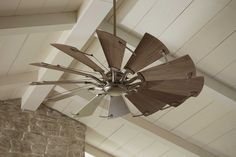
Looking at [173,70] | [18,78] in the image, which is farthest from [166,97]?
[18,78]

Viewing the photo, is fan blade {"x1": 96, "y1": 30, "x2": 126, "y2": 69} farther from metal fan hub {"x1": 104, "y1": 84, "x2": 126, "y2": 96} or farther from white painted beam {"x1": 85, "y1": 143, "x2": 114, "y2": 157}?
white painted beam {"x1": 85, "y1": 143, "x2": 114, "y2": 157}

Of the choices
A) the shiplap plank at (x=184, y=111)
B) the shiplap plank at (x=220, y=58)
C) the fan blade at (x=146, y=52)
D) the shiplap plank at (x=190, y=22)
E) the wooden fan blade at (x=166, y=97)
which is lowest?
the wooden fan blade at (x=166, y=97)

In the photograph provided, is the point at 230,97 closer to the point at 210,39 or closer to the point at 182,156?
the point at 210,39

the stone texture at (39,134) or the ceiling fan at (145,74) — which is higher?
the stone texture at (39,134)

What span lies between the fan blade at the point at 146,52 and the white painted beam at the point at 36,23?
118 centimetres

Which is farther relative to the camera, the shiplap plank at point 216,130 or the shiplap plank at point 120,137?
the shiplap plank at point 120,137

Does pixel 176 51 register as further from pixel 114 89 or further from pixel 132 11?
pixel 114 89

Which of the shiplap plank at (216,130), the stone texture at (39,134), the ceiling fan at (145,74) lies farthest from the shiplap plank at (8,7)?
the shiplap plank at (216,130)

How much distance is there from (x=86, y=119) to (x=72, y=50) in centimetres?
313

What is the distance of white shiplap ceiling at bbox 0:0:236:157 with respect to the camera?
3.20 metres

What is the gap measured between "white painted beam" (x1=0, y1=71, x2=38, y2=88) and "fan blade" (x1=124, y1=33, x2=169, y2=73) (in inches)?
89.4

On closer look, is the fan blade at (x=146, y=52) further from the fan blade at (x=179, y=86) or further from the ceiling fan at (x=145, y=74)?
the fan blade at (x=179, y=86)

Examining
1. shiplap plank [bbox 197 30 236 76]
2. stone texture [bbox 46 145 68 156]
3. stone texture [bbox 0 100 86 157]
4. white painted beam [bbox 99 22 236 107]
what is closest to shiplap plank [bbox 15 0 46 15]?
white painted beam [bbox 99 22 236 107]

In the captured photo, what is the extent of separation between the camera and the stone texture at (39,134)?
460cm
